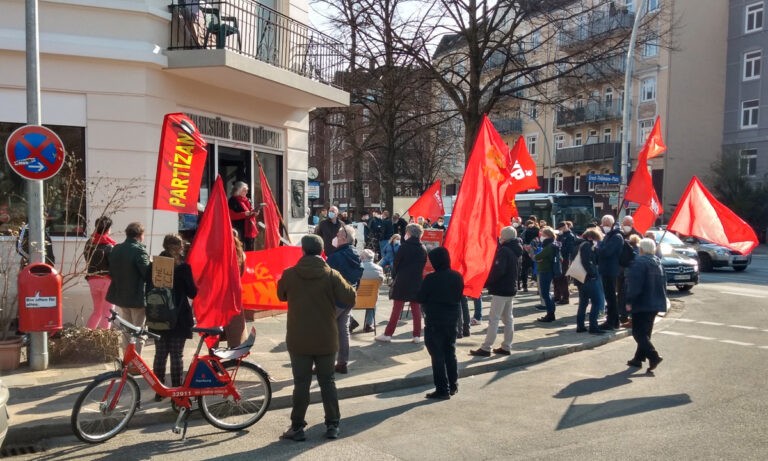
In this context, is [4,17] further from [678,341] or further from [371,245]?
[371,245]

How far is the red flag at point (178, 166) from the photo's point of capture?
747 centimetres

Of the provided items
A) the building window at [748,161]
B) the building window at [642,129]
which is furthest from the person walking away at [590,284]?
the building window at [642,129]

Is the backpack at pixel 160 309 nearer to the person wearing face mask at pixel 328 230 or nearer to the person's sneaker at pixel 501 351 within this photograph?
the person's sneaker at pixel 501 351

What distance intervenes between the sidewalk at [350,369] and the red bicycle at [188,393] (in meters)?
0.42

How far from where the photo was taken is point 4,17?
364 inches

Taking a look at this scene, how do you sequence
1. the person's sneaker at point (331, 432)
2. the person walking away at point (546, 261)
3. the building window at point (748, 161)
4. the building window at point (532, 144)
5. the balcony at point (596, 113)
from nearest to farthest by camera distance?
1. the person's sneaker at point (331, 432)
2. the person walking away at point (546, 261)
3. the building window at point (748, 161)
4. the balcony at point (596, 113)
5. the building window at point (532, 144)

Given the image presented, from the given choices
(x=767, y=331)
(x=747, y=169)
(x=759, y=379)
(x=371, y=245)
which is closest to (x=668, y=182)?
(x=747, y=169)

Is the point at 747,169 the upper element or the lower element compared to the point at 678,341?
upper

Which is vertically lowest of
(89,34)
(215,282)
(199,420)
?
(199,420)

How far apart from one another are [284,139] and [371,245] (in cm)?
810

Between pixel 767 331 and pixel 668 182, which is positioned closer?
pixel 767 331

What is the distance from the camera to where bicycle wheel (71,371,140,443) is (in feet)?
18.3

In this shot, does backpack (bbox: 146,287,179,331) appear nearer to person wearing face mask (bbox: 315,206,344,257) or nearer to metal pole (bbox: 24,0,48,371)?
metal pole (bbox: 24,0,48,371)

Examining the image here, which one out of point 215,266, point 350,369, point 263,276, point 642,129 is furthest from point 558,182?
point 215,266
